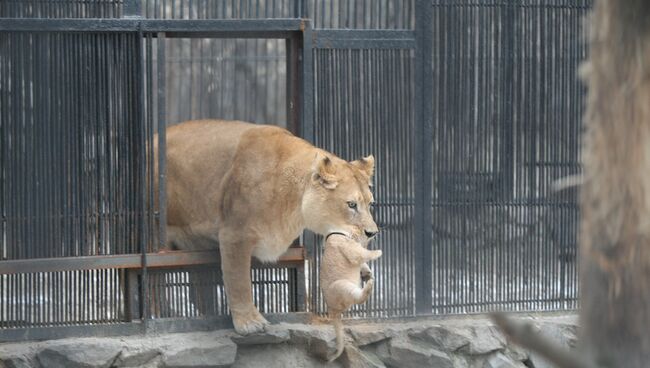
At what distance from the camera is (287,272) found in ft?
26.2

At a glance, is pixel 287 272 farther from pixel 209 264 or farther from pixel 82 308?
pixel 82 308

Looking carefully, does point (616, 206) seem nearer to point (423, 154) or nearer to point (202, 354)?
point (202, 354)

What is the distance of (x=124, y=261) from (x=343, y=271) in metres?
1.33

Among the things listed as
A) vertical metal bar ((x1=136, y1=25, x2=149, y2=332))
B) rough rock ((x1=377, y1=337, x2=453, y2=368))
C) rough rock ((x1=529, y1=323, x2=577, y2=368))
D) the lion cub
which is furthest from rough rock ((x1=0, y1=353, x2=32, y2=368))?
rough rock ((x1=529, y1=323, x2=577, y2=368))

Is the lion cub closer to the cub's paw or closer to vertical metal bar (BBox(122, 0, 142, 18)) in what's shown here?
the cub's paw

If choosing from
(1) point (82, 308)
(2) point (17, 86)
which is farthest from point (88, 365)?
(2) point (17, 86)

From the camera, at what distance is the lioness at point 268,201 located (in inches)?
291

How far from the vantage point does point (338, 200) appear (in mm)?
7395

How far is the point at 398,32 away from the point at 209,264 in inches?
73.5

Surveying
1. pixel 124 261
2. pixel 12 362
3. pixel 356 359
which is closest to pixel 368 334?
pixel 356 359

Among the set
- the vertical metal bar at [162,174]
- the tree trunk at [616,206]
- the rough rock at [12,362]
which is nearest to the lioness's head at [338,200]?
the vertical metal bar at [162,174]

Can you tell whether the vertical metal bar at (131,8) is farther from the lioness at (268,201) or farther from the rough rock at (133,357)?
the rough rock at (133,357)

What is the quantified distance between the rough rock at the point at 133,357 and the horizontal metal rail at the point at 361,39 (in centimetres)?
211

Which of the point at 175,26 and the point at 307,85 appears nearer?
the point at 175,26
